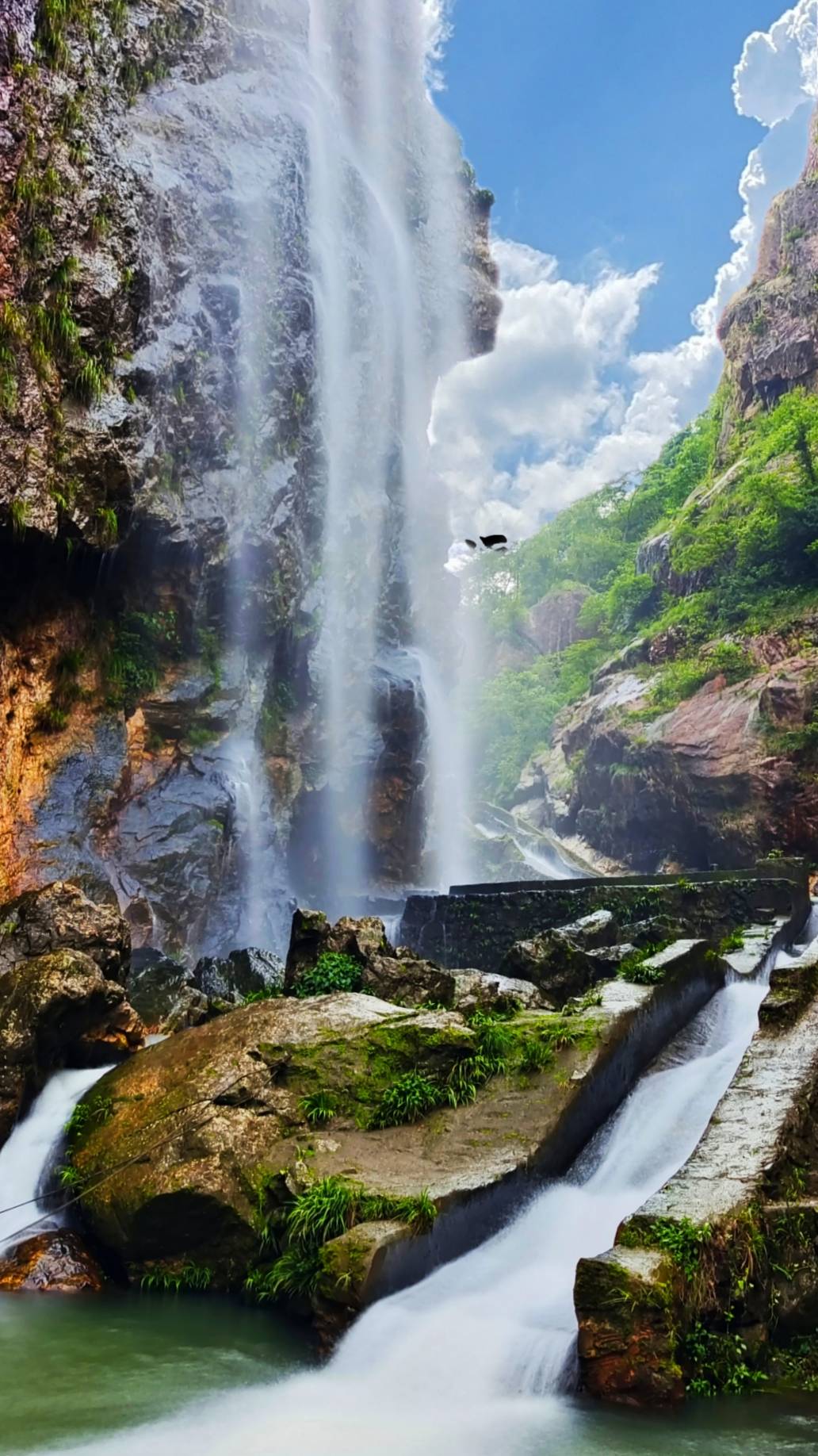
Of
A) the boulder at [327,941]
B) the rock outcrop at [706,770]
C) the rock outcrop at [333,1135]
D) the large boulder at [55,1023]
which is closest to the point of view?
the rock outcrop at [333,1135]

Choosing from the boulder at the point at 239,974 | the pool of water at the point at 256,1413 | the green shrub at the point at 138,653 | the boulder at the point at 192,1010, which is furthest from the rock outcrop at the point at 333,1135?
the green shrub at the point at 138,653

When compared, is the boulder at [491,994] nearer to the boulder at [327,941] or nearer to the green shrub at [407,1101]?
the boulder at [327,941]

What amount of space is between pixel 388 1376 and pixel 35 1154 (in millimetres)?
4661

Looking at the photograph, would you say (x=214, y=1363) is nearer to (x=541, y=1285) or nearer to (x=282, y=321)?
(x=541, y=1285)

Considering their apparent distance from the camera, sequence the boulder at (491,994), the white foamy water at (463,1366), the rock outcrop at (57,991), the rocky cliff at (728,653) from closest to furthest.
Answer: the white foamy water at (463,1366), the rock outcrop at (57,991), the boulder at (491,994), the rocky cliff at (728,653)

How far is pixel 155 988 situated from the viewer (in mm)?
14289

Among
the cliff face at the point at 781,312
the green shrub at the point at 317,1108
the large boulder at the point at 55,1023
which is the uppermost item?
the cliff face at the point at 781,312

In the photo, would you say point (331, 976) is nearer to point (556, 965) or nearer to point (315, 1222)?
point (556, 965)

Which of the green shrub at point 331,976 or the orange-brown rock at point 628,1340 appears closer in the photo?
the orange-brown rock at point 628,1340

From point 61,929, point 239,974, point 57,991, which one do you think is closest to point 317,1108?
point 57,991

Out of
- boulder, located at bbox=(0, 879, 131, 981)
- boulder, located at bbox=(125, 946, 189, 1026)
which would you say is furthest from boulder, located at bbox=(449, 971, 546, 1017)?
boulder, located at bbox=(125, 946, 189, 1026)

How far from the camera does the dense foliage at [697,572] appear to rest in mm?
29500

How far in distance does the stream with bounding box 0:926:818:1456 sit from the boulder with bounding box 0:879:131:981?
4733mm

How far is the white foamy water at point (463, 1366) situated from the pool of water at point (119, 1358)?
29 cm
